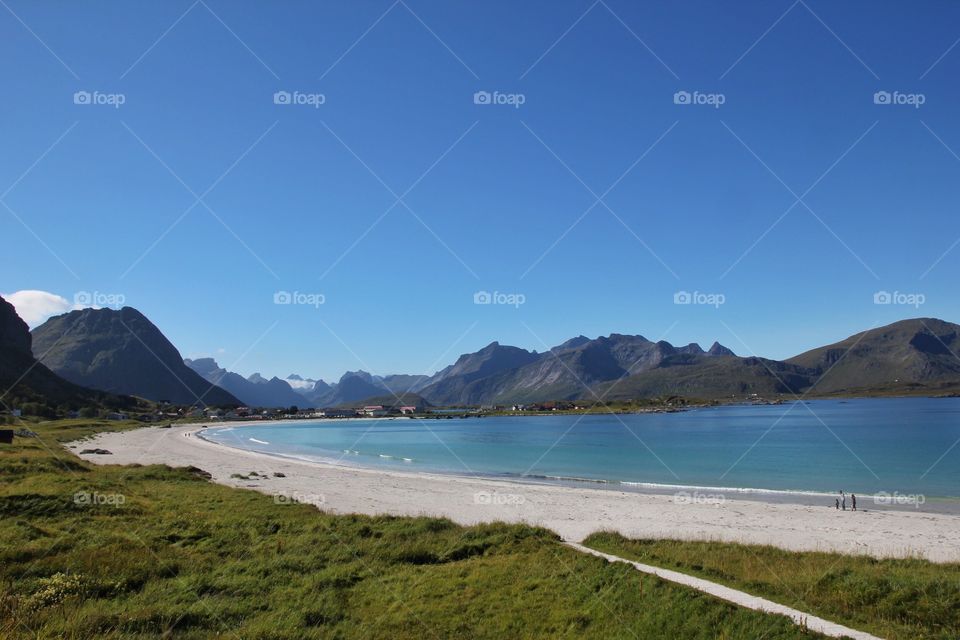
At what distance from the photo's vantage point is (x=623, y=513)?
3619 cm

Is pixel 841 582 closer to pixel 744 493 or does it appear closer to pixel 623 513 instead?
pixel 623 513

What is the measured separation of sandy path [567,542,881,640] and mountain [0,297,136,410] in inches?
5283

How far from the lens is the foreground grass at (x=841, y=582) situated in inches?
488

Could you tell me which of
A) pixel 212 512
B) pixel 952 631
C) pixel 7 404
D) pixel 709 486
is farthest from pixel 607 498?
pixel 7 404

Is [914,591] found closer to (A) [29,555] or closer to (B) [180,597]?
(B) [180,597]

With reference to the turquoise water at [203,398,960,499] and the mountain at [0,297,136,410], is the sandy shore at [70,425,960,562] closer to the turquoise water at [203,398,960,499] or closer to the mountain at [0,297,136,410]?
the turquoise water at [203,398,960,499]

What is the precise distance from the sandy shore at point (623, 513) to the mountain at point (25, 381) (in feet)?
335

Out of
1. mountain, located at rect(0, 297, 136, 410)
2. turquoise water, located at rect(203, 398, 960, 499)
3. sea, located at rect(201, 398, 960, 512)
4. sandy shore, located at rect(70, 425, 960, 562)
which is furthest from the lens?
mountain, located at rect(0, 297, 136, 410)

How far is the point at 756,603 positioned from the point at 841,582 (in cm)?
400

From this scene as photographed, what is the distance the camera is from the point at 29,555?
48.9 feet

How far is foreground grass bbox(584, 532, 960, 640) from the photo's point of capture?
12398 millimetres

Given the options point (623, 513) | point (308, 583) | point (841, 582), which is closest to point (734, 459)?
point (623, 513)

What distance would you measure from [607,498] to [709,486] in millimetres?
12917

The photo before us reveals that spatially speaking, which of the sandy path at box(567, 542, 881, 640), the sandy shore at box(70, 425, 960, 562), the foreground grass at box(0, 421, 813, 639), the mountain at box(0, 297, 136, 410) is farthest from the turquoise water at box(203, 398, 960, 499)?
the mountain at box(0, 297, 136, 410)
